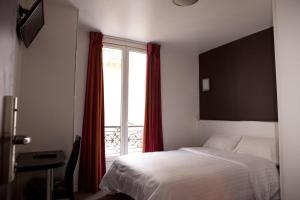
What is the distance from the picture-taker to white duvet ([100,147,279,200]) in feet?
6.55

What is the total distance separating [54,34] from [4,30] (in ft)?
7.40

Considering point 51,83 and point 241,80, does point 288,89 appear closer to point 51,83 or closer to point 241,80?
point 51,83

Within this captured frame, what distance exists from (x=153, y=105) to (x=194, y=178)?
79.4 inches

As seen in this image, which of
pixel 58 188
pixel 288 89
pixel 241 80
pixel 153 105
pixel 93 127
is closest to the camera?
pixel 288 89

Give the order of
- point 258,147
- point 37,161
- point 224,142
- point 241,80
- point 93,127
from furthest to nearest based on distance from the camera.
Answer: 1. point 241,80
2. point 224,142
3. point 93,127
4. point 258,147
5. point 37,161

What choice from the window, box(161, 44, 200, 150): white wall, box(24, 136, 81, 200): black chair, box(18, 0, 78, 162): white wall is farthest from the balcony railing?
box(24, 136, 81, 200): black chair

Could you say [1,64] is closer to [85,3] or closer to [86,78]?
[85,3]

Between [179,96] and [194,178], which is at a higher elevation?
[179,96]

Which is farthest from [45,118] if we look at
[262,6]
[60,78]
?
[262,6]

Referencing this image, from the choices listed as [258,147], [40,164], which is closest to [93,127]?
[40,164]

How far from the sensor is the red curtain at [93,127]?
323 cm

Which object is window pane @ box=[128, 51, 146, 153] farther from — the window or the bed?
the bed

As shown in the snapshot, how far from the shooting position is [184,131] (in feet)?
14.5

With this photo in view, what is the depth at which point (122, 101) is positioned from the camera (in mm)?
3799
